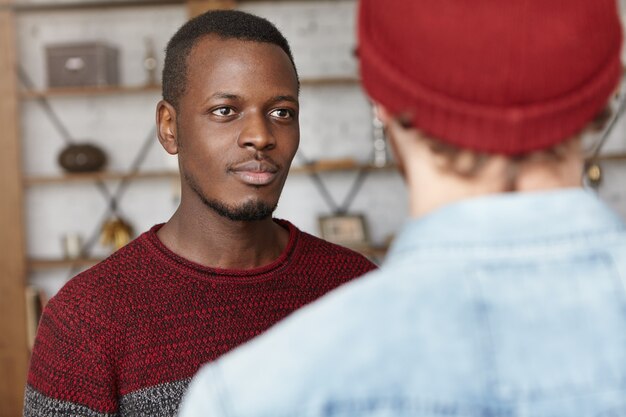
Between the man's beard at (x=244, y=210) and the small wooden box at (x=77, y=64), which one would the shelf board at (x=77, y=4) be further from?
the man's beard at (x=244, y=210)

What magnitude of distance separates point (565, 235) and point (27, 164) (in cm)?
506

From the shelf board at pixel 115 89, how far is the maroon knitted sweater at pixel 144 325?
134 inches

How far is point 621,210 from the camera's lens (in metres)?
5.24

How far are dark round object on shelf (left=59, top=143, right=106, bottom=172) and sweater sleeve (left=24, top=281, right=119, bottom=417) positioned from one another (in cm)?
365

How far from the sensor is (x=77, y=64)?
16.4 feet

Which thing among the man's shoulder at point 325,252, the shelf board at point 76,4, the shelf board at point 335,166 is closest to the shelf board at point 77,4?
the shelf board at point 76,4

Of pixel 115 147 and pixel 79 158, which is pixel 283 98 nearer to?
pixel 79 158

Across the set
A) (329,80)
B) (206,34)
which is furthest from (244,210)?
(329,80)

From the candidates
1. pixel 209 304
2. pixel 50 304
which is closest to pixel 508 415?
pixel 209 304

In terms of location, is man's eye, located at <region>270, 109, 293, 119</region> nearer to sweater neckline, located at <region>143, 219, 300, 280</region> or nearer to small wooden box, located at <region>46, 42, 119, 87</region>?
sweater neckline, located at <region>143, 219, 300, 280</region>

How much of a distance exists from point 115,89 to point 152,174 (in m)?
0.53

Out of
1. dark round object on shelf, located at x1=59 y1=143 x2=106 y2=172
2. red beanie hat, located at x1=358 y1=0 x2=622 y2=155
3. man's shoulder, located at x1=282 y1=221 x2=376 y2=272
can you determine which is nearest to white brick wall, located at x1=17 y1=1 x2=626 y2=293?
dark round object on shelf, located at x1=59 y1=143 x2=106 y2=172

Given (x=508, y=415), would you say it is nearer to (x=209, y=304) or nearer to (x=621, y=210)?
(x=209, y=304)

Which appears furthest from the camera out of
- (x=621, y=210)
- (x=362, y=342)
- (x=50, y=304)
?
(x=621, y=210)
